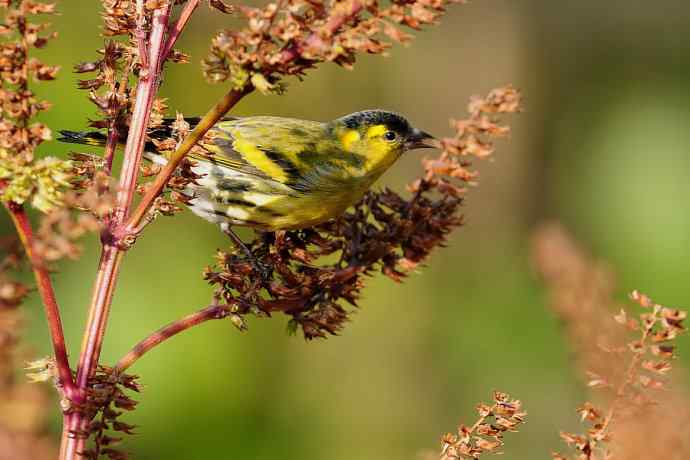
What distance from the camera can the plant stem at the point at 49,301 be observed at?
0.89m

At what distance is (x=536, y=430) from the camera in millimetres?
3877

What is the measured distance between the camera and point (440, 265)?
4.98 m

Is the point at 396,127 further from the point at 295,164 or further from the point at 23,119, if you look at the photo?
the point at 23,119

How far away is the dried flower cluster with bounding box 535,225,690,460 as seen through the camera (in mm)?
793

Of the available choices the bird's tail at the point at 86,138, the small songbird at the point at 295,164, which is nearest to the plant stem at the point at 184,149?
the bird's tail at the point at 86,138

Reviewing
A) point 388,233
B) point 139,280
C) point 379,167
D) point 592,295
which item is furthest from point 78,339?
point 592,295

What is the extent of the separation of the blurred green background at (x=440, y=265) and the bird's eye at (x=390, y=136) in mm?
669

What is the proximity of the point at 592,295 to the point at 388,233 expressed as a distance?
0.66 m

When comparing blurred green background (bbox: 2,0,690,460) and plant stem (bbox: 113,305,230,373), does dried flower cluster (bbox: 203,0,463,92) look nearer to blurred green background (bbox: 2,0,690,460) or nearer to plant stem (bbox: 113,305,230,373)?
plant stem (bbox: 113,305,230,373)

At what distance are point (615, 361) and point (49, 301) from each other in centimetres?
57

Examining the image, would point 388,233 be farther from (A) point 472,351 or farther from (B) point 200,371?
(A) point 472,351

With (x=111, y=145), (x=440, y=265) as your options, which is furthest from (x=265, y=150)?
(x=440, y=265)

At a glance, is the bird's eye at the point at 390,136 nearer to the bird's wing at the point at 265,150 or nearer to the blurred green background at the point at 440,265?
the bird's wing at the point at 265,150

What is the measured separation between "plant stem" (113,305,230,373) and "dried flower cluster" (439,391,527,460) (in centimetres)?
35
